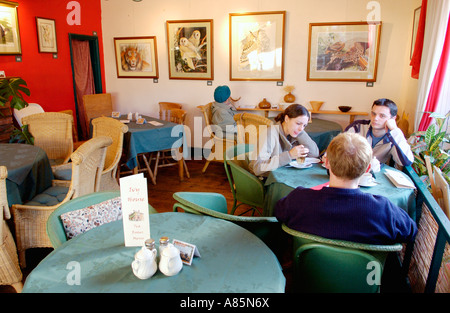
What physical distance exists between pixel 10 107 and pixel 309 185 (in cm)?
454

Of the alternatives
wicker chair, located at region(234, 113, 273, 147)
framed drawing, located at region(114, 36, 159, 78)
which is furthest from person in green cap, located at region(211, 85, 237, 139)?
framed drawing, located at region(114, 36, 159, 78)

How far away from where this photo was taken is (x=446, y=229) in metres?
1.68

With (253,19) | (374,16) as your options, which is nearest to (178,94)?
(253,19)

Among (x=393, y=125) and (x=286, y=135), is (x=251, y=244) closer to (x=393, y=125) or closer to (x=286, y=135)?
(x=286, y=135)

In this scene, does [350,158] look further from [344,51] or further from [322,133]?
[344,51]

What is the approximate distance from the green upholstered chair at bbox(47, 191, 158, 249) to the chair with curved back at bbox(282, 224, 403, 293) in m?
0.99

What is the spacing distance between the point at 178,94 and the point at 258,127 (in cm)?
303

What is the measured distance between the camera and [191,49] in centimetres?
624

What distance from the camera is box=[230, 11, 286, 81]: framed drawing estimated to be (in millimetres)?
5680

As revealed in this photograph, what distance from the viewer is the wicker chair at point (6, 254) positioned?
7.36 feet

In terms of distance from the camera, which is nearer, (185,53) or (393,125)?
(393,125)

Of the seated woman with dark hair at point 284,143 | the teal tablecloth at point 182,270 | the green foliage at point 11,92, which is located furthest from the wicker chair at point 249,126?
the green foliage at point 11,92

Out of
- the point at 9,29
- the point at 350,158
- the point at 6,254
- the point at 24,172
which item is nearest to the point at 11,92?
the point at 9,29

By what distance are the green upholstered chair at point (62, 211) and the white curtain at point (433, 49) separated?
2.91m
